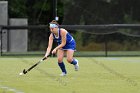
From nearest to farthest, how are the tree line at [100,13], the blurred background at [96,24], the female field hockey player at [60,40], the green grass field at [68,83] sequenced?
the green grass field at [68,83] → the female field hockey player at [60,40] → the blurred background at [96,24] → the tree line at [100,13]

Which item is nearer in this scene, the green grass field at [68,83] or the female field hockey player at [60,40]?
the green grass field at [68,83]

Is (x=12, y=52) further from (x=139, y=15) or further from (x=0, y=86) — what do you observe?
(x=0, y=86)

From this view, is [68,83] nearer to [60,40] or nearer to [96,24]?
[60,40]

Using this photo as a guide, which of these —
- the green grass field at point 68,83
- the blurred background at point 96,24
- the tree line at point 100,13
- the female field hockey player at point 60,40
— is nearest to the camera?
the green grass field at point 68,83

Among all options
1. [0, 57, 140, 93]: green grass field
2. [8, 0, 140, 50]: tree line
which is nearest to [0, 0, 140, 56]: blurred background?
[8, 0, 140, 50]: tree line

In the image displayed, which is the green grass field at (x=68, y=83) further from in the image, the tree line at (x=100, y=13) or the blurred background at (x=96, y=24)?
the tree line at (x=100, y=13)

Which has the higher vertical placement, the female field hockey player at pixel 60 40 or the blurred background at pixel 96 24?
the female field hockey player at pixel 60 40

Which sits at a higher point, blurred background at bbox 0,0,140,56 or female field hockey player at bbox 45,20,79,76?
female field hockey player at bbox 45,20,79,76

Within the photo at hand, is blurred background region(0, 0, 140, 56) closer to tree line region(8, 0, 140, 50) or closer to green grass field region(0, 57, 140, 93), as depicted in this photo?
tree line region(8, 0, 140, 50)

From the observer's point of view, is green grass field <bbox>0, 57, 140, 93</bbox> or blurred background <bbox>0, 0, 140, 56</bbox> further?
blurred background <bbox>0, 0, 140, 56</bbox>

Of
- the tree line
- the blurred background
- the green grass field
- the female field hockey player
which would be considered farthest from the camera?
the tree line

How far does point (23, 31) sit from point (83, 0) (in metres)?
4.08

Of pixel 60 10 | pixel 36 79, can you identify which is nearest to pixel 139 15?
pixel 60 10

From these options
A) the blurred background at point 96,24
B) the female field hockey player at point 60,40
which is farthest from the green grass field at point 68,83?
the blurred background at point 96,24
